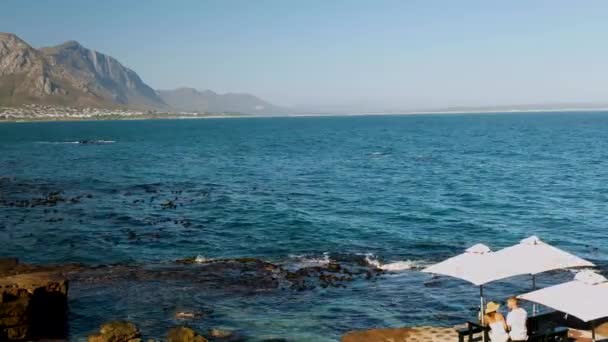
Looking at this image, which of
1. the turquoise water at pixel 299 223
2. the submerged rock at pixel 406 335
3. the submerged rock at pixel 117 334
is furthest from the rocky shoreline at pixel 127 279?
the submerged rock at pixel 406 335

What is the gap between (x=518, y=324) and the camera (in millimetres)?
18078

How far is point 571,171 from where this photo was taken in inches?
3516

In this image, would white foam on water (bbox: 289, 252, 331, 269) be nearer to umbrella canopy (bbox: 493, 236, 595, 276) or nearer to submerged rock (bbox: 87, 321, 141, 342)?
submerged rock (bbox: 87, 321, 141, 342)

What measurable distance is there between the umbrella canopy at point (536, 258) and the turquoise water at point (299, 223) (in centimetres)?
695

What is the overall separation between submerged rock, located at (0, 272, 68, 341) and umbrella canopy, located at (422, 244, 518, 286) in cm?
1575

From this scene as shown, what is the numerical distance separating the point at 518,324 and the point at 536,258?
131 inches

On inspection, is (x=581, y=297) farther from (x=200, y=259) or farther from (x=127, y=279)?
(x=200, y=259)

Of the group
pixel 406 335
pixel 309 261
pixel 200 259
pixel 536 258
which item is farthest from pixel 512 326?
pixel 200 259

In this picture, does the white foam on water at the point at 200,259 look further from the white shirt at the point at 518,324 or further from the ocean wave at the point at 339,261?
the white shirt at the point at 518,324

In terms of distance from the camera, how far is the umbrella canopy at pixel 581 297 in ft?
54.7

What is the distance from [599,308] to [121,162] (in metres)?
100

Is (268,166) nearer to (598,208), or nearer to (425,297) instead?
(598,208)

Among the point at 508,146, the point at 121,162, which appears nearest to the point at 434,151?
the point at 508,146

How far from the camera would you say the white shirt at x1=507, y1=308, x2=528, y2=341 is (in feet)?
59.1
